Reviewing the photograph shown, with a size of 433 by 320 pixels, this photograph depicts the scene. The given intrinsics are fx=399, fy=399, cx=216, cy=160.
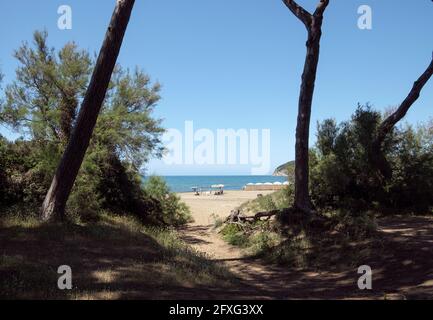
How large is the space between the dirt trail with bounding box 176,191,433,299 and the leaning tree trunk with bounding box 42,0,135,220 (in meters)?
5.14

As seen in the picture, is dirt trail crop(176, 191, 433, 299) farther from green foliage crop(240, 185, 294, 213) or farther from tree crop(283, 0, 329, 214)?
green foliage crop(240, 185, 294, 213)

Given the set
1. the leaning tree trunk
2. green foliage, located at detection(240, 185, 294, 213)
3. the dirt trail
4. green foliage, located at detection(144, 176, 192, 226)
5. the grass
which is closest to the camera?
the grass

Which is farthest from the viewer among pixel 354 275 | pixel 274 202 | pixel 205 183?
pixel 205 183

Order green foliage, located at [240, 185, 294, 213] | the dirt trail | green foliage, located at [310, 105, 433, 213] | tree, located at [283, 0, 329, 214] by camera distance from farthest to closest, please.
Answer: green foliage, located at [240, 185, 294, 213], green foliage, located at [310, 105, 433, 213], tree, located at [283, 0, 329, 214], the dirt trail

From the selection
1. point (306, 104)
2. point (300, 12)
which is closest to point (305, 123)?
point (306, 104)

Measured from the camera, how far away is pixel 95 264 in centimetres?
834

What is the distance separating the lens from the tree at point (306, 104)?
13.8 metres

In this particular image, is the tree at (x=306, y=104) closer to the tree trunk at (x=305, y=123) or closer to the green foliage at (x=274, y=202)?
the tree trunk at (x=305, y=123)

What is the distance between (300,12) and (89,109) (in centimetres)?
828

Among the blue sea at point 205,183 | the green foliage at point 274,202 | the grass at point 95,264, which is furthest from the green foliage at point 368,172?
the blue sea at point 205,183

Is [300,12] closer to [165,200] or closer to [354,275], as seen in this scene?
[354,275]

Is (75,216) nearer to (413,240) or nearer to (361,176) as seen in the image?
(413,240)

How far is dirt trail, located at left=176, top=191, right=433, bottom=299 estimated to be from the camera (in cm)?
697

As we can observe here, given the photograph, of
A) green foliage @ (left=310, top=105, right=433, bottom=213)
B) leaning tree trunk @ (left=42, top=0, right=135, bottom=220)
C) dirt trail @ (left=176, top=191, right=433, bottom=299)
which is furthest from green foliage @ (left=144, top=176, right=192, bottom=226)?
leaning tree trunk @ (left=42, top=0, right=135, bottom=220)
